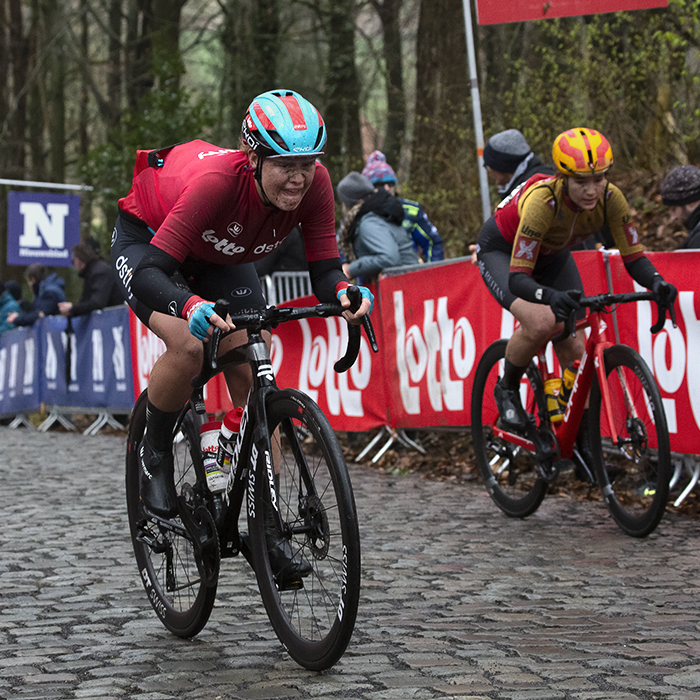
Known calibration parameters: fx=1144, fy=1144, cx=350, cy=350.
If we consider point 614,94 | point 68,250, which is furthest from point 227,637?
point 68,250

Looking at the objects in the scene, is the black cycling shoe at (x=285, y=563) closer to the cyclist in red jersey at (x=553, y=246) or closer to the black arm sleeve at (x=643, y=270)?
the cyclist in red jersey at (x=553, y=246)

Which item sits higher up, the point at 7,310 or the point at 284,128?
the point at 284,128

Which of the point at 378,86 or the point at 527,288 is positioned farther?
the point at 378,86

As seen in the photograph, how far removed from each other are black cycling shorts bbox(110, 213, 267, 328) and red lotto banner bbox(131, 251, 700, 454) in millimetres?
3246

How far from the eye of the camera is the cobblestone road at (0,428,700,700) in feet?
12.0

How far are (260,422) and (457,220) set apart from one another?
12.2 m

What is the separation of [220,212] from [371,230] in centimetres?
601

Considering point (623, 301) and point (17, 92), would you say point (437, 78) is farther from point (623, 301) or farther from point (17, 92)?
point (17, 92)

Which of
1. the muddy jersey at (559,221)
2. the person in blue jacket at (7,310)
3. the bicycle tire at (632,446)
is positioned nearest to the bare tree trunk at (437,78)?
the person in blue jacket at (7,310)

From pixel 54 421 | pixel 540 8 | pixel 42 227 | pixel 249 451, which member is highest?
pixel 540 8

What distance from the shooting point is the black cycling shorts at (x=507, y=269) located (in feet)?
22.4

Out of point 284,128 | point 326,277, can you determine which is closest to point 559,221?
point 326,277

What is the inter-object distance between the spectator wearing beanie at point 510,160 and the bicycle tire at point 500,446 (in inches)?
56.3

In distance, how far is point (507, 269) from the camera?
6.95 m
